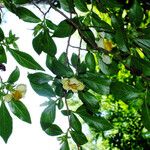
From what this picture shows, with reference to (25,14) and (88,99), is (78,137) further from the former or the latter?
(25,14)

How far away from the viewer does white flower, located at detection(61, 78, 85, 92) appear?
0.93m

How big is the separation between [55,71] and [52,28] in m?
0.19

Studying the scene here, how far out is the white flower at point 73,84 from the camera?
0.93 m

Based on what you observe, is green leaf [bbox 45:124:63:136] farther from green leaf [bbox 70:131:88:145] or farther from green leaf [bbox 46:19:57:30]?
green leaf [bbox 46:19:57:30]

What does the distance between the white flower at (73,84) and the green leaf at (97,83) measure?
20 mm

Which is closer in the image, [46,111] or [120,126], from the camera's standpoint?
[46,111]

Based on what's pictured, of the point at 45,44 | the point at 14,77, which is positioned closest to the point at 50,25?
the point at 45,44

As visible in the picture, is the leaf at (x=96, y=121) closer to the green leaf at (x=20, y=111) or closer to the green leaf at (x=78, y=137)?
the green leaf at (x=78, y=137)

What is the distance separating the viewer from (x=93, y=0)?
1156mm

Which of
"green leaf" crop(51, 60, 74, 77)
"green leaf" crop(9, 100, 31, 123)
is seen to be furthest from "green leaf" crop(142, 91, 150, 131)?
"green leaf" crop(9, 100, 31, 123)

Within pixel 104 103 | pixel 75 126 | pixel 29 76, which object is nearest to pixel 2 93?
pixel 29 76

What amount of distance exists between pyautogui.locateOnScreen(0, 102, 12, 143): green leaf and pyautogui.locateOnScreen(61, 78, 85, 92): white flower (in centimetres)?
18

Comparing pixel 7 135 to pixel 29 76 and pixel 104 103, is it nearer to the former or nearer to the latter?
pixel 29 76

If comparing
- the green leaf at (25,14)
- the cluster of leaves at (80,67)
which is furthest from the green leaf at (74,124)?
the green leaf at (25,14)
